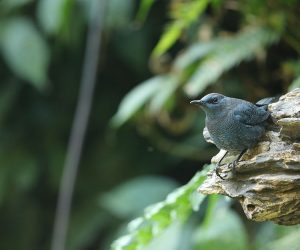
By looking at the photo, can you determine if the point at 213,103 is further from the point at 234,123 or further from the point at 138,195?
the point at 138,195

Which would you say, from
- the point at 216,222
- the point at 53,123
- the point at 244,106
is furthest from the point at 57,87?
the point at 244,106

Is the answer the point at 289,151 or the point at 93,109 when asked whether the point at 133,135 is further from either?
the point at 289,151

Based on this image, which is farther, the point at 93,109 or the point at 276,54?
the point at 93,109

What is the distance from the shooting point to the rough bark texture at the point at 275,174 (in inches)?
46.7

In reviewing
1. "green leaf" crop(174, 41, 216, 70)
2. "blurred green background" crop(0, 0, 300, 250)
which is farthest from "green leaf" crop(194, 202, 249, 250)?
"green leaf" crop(174, 41, 216, 70)

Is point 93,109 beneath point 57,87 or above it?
beneath

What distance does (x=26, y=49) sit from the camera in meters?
3.12

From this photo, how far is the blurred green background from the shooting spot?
2303mm

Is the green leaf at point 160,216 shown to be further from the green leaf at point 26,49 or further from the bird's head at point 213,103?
the green leaf at point 26,49

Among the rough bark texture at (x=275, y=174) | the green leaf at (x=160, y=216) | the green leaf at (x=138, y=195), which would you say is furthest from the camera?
the green leaf at (x=138, y=195)

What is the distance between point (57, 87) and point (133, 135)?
21.9 inches

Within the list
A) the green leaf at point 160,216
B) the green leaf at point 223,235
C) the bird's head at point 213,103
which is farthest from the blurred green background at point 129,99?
the bird's head at point 213,103

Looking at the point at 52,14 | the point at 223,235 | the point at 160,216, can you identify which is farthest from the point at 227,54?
the point at 52,14

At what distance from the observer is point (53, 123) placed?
361 centimetres
